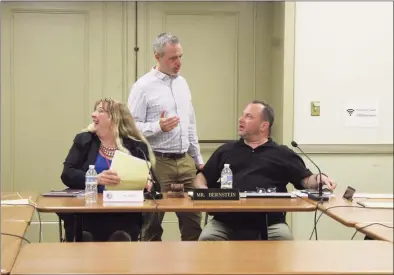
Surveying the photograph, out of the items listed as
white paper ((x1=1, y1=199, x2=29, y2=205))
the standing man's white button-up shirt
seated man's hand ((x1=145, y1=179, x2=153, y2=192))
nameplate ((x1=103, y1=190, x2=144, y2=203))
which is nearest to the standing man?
the standing man's white button-up shirt

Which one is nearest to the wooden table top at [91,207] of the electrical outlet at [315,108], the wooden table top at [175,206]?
the wooden table top at [175,206]

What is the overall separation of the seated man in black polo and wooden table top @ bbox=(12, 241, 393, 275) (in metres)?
1.09

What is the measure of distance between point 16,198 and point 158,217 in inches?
33.0

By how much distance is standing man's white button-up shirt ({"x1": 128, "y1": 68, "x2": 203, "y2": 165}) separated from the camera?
325 cm

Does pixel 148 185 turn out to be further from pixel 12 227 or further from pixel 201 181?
pixel 12 227

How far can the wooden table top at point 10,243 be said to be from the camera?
1400 mm

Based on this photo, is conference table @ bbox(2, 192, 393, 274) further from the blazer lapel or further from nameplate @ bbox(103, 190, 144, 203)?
the blazer lapel

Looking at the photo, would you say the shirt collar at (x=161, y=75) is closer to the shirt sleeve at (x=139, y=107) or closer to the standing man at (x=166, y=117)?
the standing man at (x=166, y=117)

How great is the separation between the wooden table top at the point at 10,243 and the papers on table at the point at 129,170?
656mm

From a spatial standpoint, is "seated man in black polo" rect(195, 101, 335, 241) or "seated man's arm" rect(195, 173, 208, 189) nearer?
"seated man in black polo" rect(195, 101, 335, 241)

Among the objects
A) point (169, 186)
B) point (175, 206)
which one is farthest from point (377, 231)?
point (169, 186)

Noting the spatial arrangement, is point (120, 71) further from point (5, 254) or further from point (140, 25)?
point (5, 254)

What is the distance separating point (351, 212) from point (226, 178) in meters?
0.79

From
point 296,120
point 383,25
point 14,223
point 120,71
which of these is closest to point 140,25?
point 120,71
